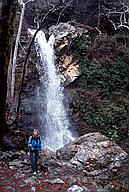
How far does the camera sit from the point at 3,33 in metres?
4.73

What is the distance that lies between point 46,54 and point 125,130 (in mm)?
6383

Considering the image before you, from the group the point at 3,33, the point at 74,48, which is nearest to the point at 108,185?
the point at 3,33

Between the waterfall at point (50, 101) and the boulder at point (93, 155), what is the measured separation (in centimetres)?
302

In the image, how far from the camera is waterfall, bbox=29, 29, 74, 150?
1512cm

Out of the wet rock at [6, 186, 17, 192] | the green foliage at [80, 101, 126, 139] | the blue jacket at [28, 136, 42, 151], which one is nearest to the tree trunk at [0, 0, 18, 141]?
the wet rock at [6, 186, 17, 192]

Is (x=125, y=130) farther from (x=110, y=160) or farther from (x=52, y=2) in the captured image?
(x=52, y=2)

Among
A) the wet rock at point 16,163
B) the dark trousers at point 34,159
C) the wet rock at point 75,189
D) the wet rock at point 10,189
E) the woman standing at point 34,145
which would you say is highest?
the woman standing at point 34,145

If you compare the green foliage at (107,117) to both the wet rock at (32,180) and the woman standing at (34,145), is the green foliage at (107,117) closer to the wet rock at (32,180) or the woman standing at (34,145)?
the woman standing at (34,145)

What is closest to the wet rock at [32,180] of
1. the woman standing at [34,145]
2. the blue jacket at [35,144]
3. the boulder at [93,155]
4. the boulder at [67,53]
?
the woman standing at [34,145]

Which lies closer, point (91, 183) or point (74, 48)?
point (91, 183)

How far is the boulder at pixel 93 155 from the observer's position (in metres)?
10.4

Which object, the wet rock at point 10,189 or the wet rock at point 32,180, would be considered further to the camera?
the wet rock at point 32,180

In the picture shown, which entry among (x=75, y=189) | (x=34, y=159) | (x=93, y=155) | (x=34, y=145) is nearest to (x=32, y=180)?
(x=34, y=159)

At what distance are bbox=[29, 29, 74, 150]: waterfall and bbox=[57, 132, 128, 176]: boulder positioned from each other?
302cm
